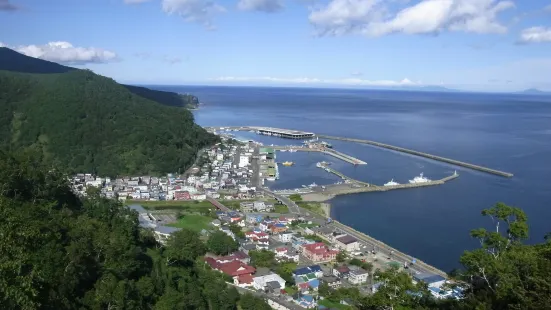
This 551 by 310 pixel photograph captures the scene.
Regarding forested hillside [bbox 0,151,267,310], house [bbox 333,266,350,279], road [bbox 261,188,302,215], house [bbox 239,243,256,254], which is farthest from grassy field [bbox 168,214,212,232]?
house [bbox 333,266,350,279]

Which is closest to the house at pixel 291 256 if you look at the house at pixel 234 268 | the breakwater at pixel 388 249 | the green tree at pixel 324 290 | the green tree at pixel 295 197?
the house at pixel 234 268

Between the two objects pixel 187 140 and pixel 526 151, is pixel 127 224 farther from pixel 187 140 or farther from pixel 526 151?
pixel 526 151

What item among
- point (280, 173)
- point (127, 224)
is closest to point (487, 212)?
point (127, 224)

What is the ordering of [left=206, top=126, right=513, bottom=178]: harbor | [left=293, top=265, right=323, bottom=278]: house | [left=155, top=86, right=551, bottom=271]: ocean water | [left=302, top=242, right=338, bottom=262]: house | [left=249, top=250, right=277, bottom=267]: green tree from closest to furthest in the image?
[left=293, top=265, right=323, bottom=278]: house
[left=249, top=250, right=277, bottom=267]: green tree
[left=302, top=242, right=338, bottom=262]: house
[left=155, top=86, right=551, bottom=271]: ocean water
[left=206, top=126, right=513, bottom=178]: harbor

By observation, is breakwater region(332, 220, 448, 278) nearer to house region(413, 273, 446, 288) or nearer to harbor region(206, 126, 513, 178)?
house region(413, 273, 446, 288)

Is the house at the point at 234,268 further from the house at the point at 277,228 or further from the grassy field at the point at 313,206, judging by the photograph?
the grassy field at the point at 313,206

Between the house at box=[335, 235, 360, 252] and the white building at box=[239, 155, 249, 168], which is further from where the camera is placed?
the white building at box=[239, 155, 249, 168]
